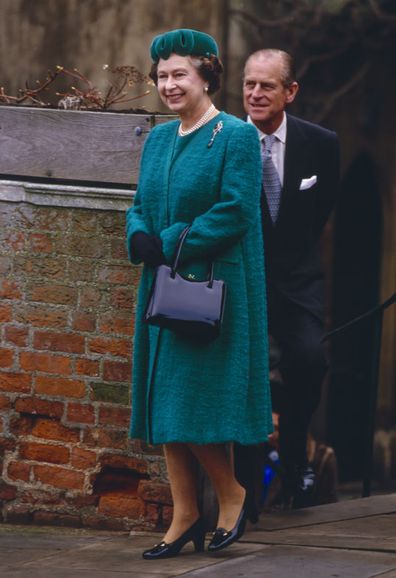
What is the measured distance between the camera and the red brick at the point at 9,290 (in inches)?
271

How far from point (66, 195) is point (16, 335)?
0.65 meters

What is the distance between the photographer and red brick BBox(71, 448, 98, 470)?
22.3ft

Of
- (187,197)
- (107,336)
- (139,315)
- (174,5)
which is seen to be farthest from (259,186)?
(174,5)

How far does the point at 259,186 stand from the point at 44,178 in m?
1.42

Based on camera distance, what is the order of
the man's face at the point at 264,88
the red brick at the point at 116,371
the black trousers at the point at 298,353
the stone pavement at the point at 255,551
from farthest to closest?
the red brick at the point at 116,371
the black trousers at the point at 298,353
the man's face at the point at 264,88
the stone pavement at the point at 255,551

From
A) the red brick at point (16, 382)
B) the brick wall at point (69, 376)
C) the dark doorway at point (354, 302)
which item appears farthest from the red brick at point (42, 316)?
the dark doorway at point (354, 302)

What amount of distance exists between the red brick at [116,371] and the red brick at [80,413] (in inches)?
6.4

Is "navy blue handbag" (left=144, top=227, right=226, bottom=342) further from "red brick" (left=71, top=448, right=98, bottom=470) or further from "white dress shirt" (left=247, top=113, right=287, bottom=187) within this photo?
"red brick" (left=71, top=448, right=98, bottom=470)

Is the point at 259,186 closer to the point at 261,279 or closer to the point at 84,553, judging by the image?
the point at 261,279

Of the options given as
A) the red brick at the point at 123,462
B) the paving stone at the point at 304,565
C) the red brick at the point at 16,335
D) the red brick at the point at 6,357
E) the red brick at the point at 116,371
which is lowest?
the paving stone at the point at 304,565

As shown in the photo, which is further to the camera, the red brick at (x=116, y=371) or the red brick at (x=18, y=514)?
the red brick at (x=18, y=514)

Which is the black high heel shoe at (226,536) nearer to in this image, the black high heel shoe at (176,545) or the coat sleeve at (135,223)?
the black high heel shoe at (176,545)

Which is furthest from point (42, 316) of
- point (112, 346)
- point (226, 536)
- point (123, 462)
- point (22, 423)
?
point (226, 536)

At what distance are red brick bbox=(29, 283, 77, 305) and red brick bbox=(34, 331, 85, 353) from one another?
→ 5.4 inches
